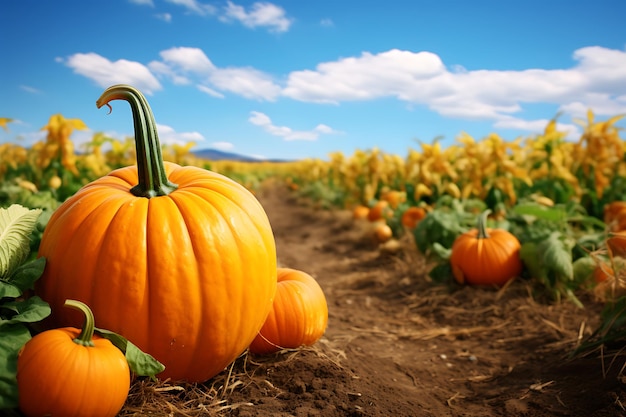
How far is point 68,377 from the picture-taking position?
168 centimetres

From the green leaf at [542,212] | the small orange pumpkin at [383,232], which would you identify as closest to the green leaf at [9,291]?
the green leaf at [542,212]

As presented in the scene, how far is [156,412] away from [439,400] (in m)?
1.52

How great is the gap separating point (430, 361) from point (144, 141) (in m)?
2.47

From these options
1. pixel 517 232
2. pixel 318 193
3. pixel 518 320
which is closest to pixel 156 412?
pixel 518 320

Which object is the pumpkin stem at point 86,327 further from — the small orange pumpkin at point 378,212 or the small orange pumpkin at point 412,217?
the small orange pumpkin at point 378,212

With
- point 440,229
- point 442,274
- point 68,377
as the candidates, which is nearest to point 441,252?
point 442,274

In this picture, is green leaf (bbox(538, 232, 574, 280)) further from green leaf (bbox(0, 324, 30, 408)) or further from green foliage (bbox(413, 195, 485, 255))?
green leaf (bbox(0, 324, 30, 408))

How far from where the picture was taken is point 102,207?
2078 millimetres

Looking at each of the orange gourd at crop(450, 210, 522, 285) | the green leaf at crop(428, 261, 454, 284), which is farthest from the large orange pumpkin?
the green leaf at crop(428, 261, 454, 284)

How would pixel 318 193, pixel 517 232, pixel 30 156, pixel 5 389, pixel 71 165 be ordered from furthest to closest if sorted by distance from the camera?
pixel 318 193, pixel 30 156, pixel 71 165, pixel 517 232, pixel 5 389

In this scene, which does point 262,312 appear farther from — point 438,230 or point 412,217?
point 412,217

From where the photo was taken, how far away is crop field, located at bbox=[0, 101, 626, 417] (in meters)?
1.97

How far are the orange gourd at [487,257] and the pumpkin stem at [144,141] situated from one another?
3.38m

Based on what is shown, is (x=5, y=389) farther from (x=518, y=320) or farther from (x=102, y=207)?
(x=518, y=320)
